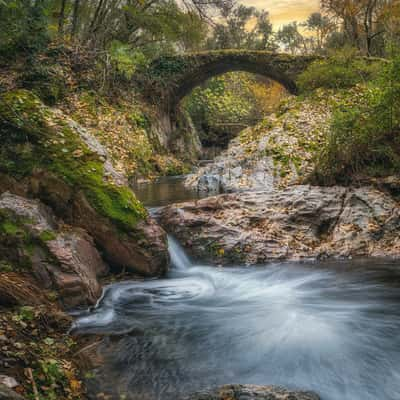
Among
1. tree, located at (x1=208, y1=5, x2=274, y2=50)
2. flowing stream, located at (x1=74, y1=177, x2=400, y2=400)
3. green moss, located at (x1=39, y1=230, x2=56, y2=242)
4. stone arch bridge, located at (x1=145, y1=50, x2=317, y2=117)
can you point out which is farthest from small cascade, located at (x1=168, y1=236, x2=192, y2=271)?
tree, located at (x1=208, y1=5, x2=274, y2=50)

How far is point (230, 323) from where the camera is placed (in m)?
4.34

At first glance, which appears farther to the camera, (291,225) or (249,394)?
(291,225)

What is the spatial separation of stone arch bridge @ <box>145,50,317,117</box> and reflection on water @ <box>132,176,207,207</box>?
8.46 meters

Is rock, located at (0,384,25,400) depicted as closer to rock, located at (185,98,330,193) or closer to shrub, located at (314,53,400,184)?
shrub, located at (314,53,400,184)

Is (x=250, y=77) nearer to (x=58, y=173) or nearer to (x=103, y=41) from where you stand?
(x=103, y=41)

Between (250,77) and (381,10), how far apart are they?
981cm

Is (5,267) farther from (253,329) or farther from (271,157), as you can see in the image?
(271,157)

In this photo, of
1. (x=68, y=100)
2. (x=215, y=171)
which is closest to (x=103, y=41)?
(x=68, y=100)

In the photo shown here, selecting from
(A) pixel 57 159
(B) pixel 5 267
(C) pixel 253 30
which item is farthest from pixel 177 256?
(C) pixel 253 30

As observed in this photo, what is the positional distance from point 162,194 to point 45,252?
6337 millimetres

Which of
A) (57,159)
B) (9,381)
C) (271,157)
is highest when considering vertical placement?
(271,157)

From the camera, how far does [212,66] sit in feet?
65.4

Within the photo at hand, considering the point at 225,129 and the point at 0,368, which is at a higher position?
the point at 225,129

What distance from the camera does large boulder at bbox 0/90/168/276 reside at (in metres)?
4.94
